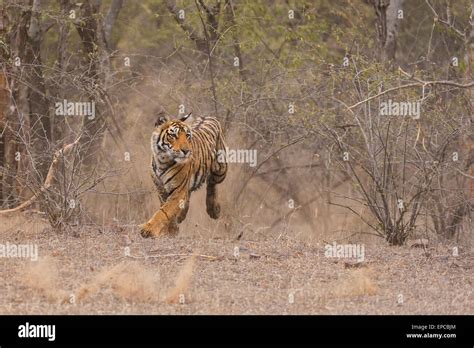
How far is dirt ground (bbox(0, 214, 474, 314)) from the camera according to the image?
7.88m

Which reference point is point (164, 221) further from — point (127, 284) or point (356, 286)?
point (356, 286)

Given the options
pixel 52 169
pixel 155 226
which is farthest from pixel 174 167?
pixel 52 169

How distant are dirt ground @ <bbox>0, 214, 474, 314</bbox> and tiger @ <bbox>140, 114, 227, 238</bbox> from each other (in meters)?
0.41

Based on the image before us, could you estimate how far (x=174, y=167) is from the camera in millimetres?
11609

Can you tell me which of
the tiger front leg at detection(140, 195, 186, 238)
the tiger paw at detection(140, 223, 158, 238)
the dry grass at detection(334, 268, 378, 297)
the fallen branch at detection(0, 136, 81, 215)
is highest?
the fallen branch at detection(0, 136, 81, 215)

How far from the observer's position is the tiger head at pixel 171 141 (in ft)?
37.5

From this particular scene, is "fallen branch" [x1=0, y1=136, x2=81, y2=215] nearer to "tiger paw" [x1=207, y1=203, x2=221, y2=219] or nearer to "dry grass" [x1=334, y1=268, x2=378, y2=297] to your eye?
"tiger paw" [x1=207, y1=203, x2=221, y2=219]

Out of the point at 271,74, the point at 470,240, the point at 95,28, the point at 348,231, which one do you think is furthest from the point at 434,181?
the point at 95,28

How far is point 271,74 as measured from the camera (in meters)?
15.7

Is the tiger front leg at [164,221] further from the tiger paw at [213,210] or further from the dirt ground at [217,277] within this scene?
the tiger paw at [213,210]

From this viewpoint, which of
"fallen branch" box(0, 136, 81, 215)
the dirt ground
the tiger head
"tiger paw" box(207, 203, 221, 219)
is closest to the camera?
the dirt ground

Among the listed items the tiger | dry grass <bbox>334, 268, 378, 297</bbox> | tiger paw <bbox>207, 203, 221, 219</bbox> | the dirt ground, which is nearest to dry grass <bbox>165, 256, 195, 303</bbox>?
the dirt ground

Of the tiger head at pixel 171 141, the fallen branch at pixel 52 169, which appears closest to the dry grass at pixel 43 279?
the fallen branch at pixel 52 169

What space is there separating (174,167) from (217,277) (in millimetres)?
2875
